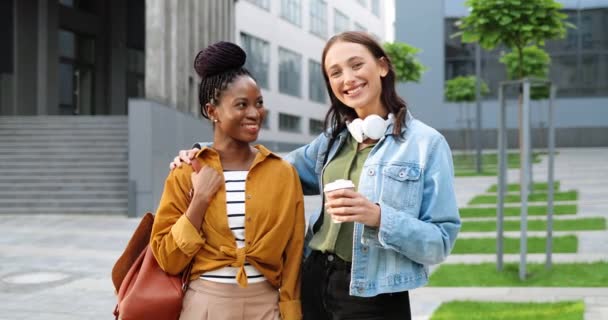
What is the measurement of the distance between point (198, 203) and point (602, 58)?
43.5 m

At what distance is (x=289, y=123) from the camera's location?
150 feet

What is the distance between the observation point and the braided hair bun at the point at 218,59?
2.83 m

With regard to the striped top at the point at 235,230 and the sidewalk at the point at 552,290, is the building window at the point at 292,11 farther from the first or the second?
the striped top at the point at 235,230

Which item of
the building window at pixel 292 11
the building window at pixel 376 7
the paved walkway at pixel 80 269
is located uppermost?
the building window at pixel 376 7

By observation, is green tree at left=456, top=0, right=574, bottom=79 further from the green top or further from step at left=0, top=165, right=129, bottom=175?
the green top

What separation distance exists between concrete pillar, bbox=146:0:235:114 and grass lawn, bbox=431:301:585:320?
1324 centimetres

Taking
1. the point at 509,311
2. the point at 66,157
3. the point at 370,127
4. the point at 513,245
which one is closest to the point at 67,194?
the point at 66,157

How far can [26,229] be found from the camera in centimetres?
1475

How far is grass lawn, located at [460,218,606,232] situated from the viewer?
491 inches

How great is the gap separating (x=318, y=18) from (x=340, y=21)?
5.54m

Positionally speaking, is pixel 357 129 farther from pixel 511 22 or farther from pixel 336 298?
pixel 511 22

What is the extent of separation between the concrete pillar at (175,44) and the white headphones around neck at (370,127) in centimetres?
1664

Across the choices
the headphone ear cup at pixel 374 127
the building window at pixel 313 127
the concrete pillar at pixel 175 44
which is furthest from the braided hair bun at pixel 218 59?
the building window at pixel 313 127

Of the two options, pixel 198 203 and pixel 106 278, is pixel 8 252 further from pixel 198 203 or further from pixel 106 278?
pixel 198 203
